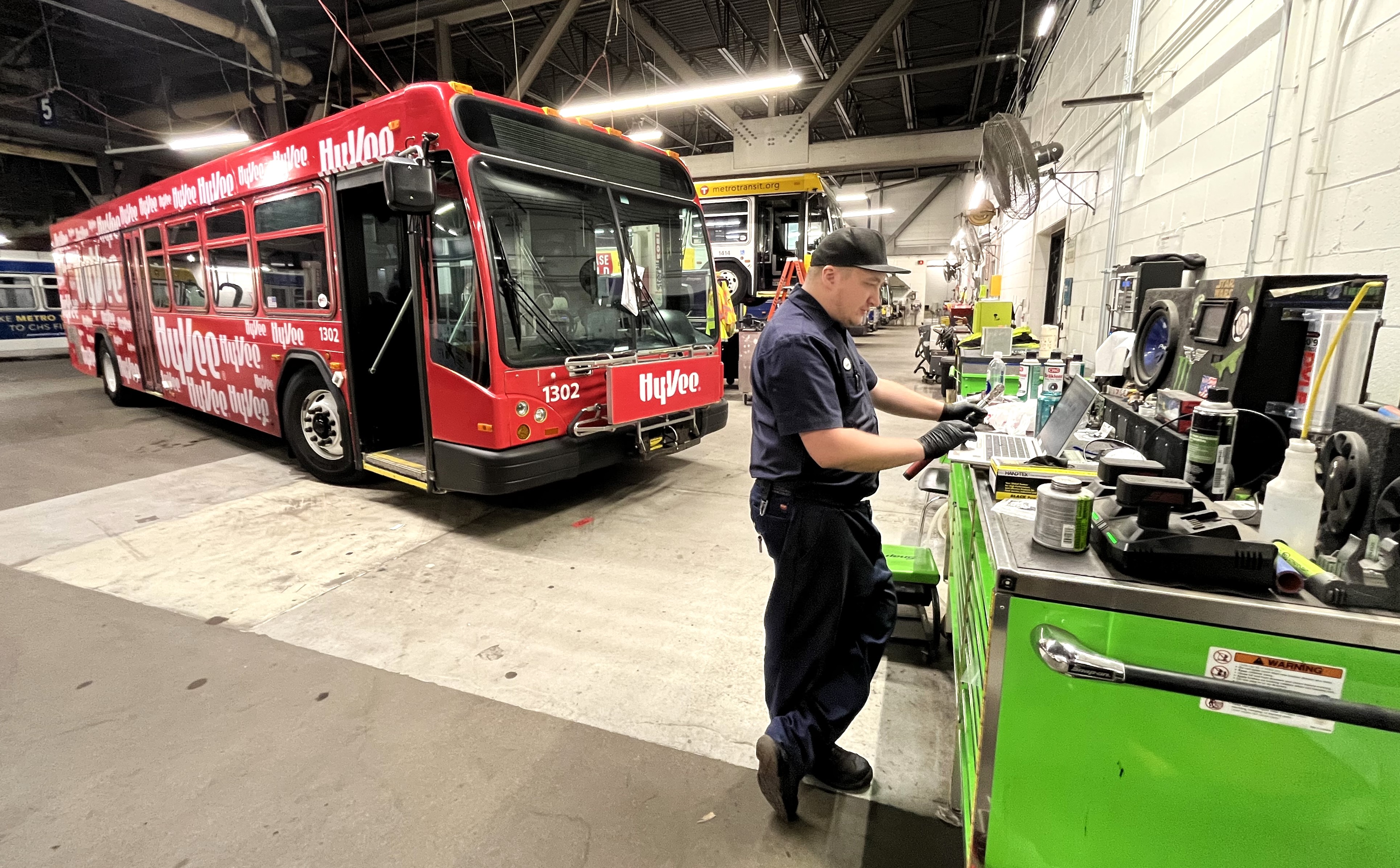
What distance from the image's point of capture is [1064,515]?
1.29 m

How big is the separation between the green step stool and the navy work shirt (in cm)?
97

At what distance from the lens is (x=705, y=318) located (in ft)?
21.5

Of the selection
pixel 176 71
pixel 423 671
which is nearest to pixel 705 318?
pixel 423 671

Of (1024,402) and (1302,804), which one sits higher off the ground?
(1024,402)

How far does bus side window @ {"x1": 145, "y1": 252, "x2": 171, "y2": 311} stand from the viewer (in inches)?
262

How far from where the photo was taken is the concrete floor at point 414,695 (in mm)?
1853

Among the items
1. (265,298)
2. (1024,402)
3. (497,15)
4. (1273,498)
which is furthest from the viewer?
(497,15)

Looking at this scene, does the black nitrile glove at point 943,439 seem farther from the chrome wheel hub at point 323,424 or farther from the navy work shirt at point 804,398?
the chrome wheel hub at point 323,424

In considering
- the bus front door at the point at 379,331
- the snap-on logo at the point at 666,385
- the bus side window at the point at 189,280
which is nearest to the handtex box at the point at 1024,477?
the snap-on logo at the point at 666,385

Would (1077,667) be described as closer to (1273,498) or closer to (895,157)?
(1273,498)

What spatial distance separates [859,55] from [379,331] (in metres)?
8.34

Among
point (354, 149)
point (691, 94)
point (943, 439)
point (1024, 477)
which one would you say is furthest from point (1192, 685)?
point (691, 94)

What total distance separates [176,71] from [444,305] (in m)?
13.6

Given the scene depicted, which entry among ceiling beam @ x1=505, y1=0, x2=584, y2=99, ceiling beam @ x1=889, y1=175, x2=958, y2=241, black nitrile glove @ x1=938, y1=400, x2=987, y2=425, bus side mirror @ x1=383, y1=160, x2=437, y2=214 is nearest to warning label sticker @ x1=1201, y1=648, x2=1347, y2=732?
black nitrile glove @ x1=938, y1=400, x2=987, y2=425
